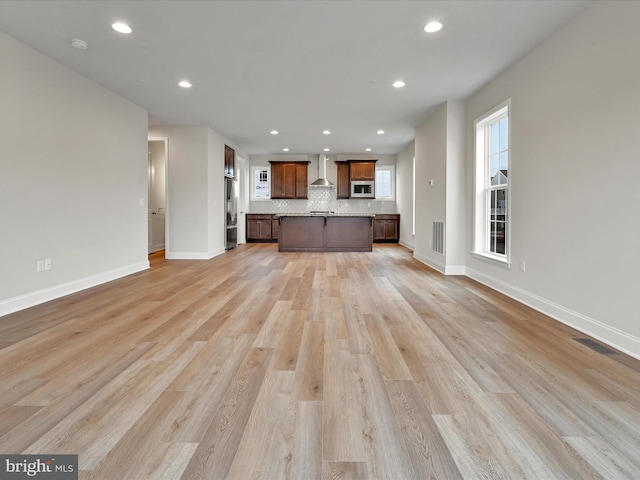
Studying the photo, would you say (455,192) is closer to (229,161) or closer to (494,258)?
(494,258)

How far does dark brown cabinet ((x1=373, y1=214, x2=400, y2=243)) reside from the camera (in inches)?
391

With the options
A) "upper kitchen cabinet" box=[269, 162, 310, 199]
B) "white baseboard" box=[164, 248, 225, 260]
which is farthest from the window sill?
"upper kitchen cabinet" box=[269, 162, 310, 199]

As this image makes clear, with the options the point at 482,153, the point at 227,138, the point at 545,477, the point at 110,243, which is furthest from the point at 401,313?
the point at 227,138

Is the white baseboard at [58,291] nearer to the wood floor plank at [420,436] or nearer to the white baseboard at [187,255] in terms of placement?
the white baseboard at [187,255]

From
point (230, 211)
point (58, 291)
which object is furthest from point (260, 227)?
point (58, 291)

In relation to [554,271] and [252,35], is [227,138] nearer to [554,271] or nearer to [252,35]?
[252,35]

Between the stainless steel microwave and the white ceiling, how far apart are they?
4360 mm

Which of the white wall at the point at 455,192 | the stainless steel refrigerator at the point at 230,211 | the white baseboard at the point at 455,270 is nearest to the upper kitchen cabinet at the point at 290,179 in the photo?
the stainless steel refrigerator at the point at 230,211

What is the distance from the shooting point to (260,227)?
1014 centimetres

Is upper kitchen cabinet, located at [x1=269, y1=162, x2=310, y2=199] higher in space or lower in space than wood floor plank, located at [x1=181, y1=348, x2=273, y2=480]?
higher

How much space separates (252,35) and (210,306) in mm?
2639

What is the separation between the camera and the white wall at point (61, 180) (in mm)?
3178

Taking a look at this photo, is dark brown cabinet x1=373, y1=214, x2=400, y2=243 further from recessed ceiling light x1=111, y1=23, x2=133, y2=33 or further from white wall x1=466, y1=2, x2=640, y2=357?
recessed ceiling light x1=111, y1=23, x2=133, y2=33

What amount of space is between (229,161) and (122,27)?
5015 millimetres
